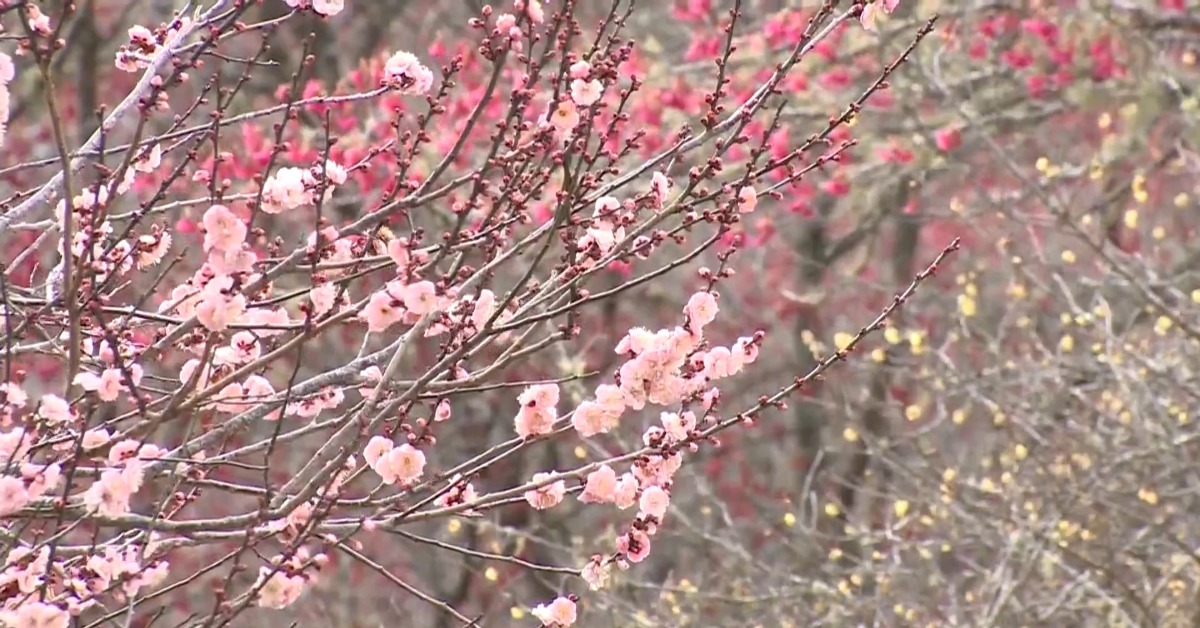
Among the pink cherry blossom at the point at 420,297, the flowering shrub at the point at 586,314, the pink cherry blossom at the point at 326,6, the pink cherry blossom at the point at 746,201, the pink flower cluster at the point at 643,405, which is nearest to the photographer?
the pink cherry blossom at the point at 420,297

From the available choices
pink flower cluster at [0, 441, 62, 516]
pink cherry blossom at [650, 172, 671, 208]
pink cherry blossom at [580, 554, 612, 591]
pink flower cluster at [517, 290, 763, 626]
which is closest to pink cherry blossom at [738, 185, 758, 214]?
pink flower cluster at [517, 290, 763, 626]

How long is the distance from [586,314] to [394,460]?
9.47 metres

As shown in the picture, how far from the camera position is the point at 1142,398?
651 centimetres

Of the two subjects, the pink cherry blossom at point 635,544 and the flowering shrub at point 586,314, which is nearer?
the flowering shrub at point 586,314

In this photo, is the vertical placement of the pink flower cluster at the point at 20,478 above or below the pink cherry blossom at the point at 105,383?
below

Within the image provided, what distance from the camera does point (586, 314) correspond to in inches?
498

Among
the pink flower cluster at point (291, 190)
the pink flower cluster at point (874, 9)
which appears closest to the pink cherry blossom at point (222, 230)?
the pink flower cluster at point (291, 190)

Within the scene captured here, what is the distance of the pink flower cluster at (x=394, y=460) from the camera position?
A: 3199mm

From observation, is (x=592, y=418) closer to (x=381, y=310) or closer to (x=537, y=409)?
(x=537, y=409)

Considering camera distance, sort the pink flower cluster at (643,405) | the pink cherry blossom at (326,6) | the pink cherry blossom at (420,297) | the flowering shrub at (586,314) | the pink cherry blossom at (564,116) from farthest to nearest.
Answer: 1. the pink cherry blossom at (326,6)
2. the pink flower cluster at (643,405)
3. the pink cherry blossom at (564,116)
4. the flowering shrub at (586,314)
5. the pink cherry blossom at (420,297)

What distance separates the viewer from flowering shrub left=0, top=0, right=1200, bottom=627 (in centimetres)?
302

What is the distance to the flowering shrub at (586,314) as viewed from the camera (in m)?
3.02

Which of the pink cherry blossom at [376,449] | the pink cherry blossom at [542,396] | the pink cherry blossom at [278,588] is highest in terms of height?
the pink cherry blossom at [376,449]

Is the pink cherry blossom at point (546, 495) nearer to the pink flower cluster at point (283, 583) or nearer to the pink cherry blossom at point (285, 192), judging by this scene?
the pink flower cluster at point (283, 583)
